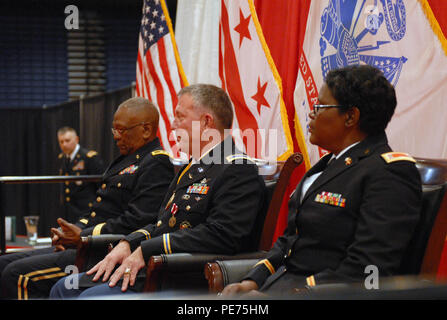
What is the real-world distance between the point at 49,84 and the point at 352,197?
8387mm

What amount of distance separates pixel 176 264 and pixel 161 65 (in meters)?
2.41

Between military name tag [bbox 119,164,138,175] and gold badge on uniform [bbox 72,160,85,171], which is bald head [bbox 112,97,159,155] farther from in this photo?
gold badge on uniform [bbox 72,160,85,171]

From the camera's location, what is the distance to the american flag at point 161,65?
A: 3775mm

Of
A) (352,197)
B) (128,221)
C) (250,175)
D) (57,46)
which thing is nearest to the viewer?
(352,197)

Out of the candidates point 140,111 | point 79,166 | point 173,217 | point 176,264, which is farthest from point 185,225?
point 79,166

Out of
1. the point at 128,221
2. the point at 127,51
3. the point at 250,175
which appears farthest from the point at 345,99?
the point at 127,51

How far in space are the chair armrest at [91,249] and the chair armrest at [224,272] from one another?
29.0 inches

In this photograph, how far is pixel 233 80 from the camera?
2.95 metres

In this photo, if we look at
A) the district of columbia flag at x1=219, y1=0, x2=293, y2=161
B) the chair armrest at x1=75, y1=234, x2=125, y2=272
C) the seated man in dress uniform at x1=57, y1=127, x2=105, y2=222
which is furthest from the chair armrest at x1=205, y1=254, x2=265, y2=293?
the seated man in dress uniform at x1=57, y1=127, x2=105, y2=222

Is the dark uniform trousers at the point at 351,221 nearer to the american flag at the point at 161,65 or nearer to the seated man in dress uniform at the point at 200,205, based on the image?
the seated man in dress uniform at the point at 200,205

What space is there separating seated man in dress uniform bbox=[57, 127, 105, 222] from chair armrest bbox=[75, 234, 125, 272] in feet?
12.7

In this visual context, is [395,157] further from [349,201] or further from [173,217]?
[173,217]

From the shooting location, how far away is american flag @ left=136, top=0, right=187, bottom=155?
3.78 meters
